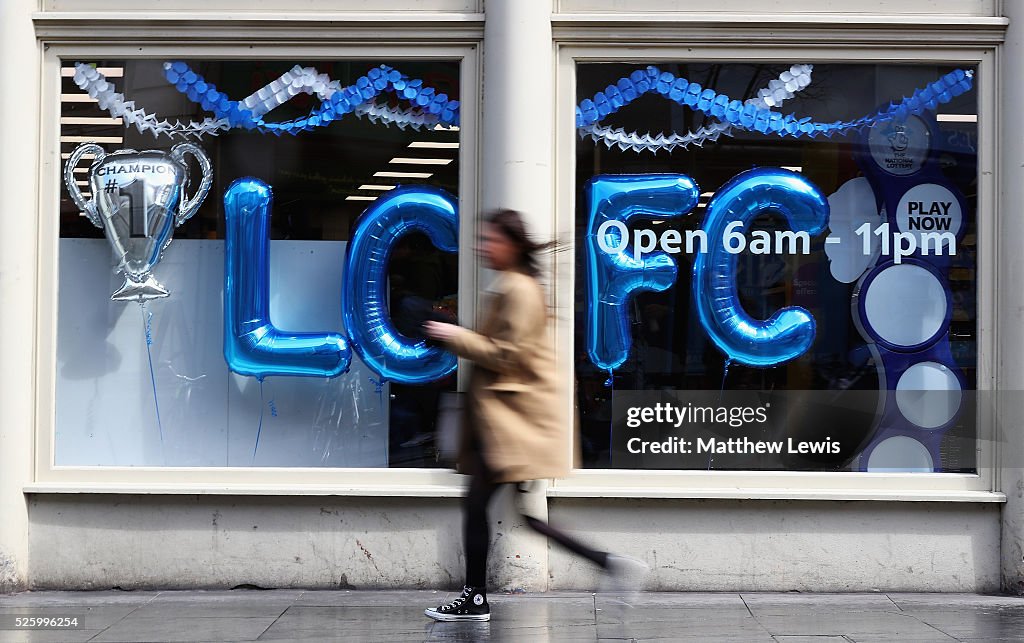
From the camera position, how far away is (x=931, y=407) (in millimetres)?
6805

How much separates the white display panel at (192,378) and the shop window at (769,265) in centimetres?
147

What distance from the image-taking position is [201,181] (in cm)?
696

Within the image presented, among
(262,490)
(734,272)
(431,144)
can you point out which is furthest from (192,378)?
(734,272)

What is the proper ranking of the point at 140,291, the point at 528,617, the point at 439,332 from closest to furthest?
the point at 439,332 → the point at 528,617 → the point at 140,291

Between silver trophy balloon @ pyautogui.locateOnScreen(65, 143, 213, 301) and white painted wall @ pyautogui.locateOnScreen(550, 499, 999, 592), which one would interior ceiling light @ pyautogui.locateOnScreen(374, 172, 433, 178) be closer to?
silver trophy balloon @ pyautogui.locateOnScreen(65, 143, 213, 301)

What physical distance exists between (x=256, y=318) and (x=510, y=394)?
7.42ft

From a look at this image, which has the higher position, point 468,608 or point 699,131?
point 699,131

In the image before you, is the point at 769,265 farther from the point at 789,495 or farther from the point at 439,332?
the point at 439,332

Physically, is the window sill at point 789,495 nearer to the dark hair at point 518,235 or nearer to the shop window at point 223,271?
the shop window at point 223,271

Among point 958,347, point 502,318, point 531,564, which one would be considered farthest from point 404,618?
point 958,347

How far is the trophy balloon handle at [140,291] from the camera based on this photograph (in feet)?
22.9

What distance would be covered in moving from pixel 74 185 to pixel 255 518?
222 centimetres

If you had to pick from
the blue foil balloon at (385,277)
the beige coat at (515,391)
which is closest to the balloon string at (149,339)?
the blue foil balloon at (385,277)

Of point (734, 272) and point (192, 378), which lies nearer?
point (734, 272)
